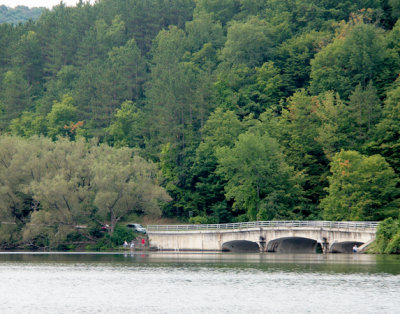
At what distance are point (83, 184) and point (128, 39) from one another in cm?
6803

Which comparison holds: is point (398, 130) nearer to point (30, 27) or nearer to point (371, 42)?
point (371, 42)

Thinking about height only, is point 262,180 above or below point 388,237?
above

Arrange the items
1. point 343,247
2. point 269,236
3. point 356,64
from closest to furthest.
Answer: point 343,247
point 269,236
point 356,64

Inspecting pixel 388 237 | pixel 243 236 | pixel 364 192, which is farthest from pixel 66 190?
pixel 388 237

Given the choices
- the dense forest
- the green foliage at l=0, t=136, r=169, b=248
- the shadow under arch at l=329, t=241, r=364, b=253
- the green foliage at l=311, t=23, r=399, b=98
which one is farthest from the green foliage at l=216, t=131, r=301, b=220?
the green foliage at l=311, t=23, r=399, b=98

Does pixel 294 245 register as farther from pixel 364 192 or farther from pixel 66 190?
pixel 66 190

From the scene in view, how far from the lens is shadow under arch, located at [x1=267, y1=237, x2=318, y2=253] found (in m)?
81.9

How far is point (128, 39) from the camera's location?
152m

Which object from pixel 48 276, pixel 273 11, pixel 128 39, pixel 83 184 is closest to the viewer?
pixel 48 276

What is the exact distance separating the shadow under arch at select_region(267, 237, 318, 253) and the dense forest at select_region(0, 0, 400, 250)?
3.23 meters

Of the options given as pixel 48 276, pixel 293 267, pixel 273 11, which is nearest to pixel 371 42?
pixel 273 11

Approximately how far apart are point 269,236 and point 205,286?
106 feet

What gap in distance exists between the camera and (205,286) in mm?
46719

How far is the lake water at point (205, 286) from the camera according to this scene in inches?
1486
